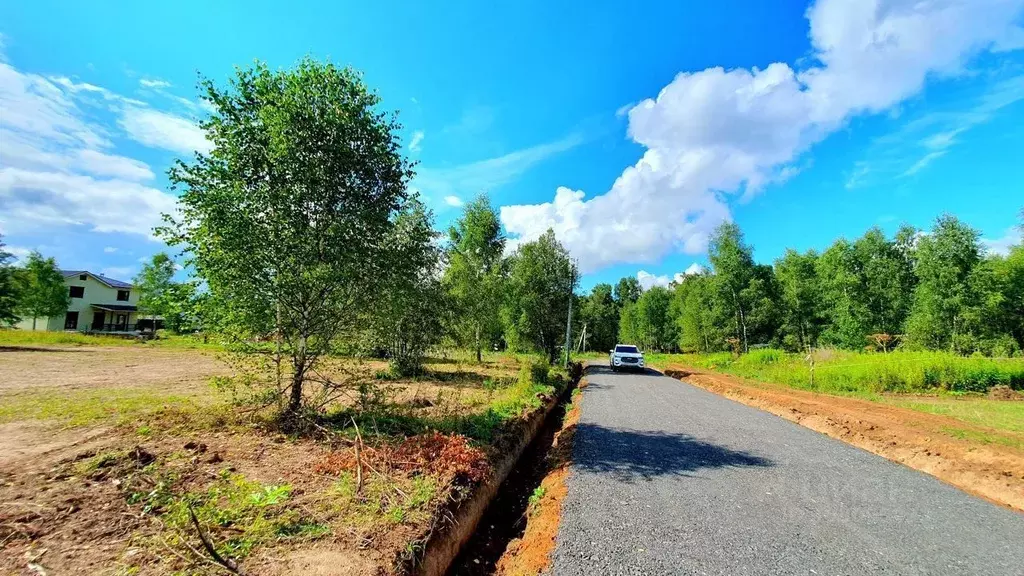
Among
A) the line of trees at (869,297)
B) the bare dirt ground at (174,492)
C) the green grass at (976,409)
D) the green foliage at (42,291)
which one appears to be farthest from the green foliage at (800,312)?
the green foliage at (42,291)

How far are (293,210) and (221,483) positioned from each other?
4.53 meters

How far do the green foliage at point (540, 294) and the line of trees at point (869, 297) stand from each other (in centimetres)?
1606

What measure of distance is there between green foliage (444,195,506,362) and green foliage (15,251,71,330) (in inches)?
1408

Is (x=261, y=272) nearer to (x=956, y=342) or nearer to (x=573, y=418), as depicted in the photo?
(x=573, y=418)

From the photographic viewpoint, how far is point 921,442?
26.9 ft

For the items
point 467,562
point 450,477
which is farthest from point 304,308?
point 467,562

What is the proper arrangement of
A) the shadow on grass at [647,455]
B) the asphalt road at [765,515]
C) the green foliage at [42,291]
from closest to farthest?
the asphalt road at [765,515]
the shadow on grass at [647,455]
the green foliage at [42,291]

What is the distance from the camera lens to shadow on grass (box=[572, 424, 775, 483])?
674 cm

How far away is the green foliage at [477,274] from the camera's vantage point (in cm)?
2258

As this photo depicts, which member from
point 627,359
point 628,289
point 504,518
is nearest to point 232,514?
point 504,518

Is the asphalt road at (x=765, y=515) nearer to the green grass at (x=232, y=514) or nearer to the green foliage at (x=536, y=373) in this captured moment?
the green grass at (x=232, y=514)

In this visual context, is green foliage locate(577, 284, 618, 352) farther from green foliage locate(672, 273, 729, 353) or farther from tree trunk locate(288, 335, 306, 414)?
tree trunk locate(288, 335, 306, 414)

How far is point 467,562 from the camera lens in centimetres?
459

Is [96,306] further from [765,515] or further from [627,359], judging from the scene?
[765,515]
